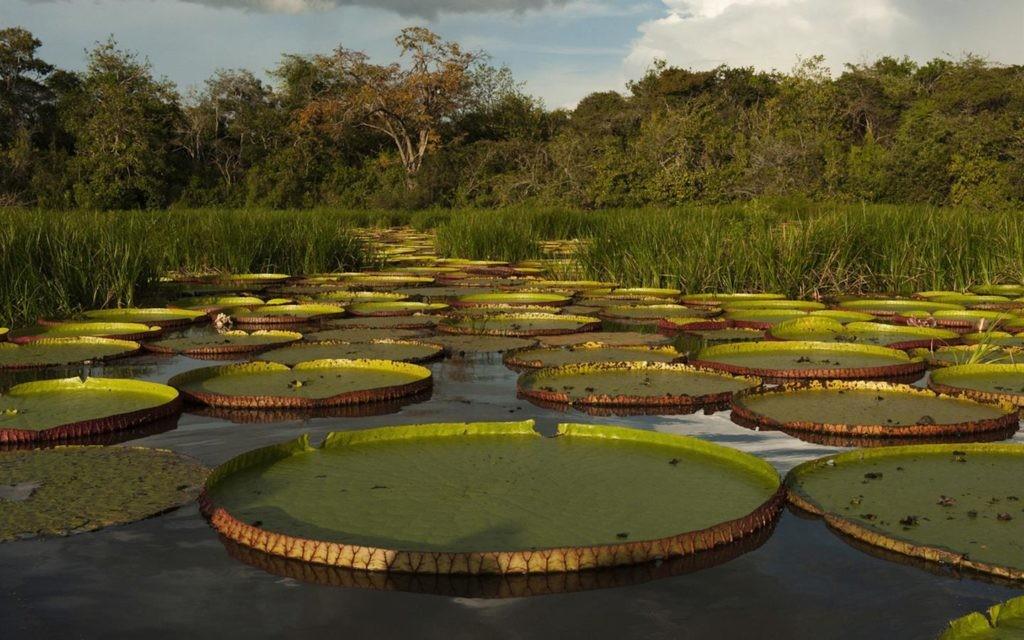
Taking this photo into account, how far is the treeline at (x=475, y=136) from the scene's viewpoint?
18047 mm

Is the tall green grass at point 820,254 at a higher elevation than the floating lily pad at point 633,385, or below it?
higher

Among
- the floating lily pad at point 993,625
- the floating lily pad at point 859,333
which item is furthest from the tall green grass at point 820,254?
the floating lily pad at point 993,625

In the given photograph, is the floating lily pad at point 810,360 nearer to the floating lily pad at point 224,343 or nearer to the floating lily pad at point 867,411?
the floating lily pad at point 867,411

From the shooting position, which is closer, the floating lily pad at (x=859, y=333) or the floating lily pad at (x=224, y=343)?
the floating lily pad at (x=224, y=343)

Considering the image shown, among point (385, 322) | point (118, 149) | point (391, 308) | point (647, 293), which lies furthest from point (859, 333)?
point (118, 149)

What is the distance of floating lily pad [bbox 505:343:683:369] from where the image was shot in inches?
182

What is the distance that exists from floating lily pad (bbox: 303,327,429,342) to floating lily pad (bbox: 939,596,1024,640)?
4016 mm

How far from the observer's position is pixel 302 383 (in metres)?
4.09

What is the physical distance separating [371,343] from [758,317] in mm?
2507

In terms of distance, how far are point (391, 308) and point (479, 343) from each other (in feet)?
5.24

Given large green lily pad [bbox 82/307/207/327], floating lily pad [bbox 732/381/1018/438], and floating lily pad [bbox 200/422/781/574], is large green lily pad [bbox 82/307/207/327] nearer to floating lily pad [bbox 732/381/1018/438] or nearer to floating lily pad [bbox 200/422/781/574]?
floating lily pad [bbox 200/422/781/574]

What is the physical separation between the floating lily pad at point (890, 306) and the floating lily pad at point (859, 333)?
845 millimetres

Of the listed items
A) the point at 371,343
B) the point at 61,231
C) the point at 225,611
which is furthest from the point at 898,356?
the point at 61,231

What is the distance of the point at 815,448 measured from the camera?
125 inches
